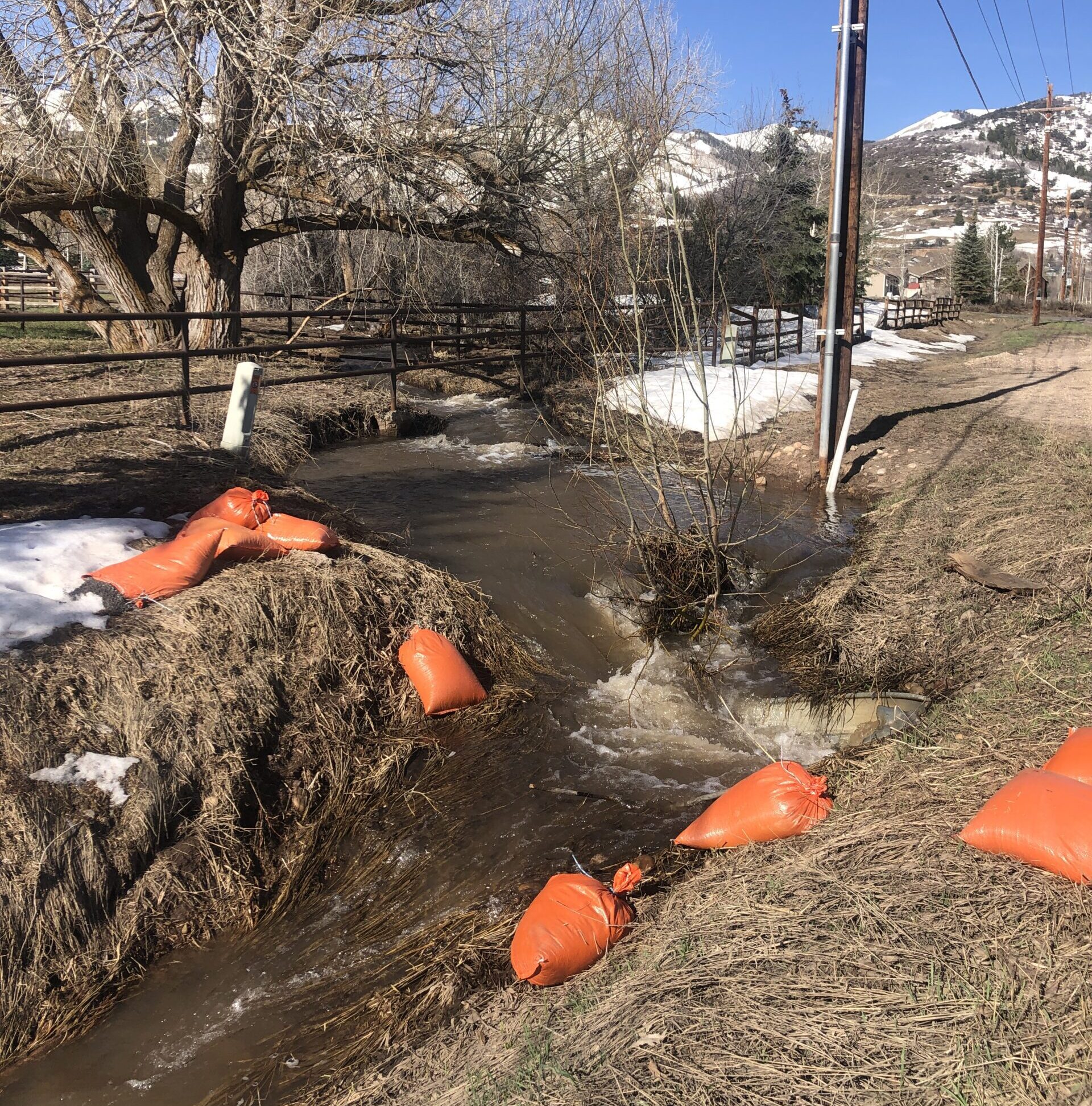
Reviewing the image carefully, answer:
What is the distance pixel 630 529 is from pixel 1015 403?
9.71m

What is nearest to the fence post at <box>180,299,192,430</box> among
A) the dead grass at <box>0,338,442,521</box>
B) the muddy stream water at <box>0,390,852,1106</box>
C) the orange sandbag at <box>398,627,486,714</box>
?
the dead grass at <box>0,338,442,521</box>

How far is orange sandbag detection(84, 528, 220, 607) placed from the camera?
525 centimetres

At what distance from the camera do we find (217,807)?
4.50 metres

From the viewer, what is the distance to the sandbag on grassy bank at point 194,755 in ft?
12.4

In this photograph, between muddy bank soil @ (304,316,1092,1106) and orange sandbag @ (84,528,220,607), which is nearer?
muddy bank soil @ (304,316,1092,1106)

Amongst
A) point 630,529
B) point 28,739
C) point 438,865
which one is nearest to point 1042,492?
point 630,529

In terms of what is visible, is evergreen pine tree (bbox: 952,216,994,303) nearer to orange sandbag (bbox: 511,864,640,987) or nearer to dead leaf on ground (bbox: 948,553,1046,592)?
dead leaf on ground (bbox: 948,553,1046,592)

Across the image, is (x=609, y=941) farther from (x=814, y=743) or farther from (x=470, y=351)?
(x=470, y=351)

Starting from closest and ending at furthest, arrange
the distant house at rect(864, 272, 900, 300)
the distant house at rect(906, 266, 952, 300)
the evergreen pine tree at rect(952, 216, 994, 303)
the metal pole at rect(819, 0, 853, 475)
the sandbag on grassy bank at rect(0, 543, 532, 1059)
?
1. the sandbag on grassy bank at rect(0, 543, 532, 1059)
2. the metal pole at rect(819, 0, 853, 475)
3. the distant house at rect(864, 272, 900, 300)
4. the evergreen pine tree at rect(952, 216, 994, 303)
5. the distant house at rect(906, 266, 952, 300)

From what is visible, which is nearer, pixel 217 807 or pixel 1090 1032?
pixel 1090 1032

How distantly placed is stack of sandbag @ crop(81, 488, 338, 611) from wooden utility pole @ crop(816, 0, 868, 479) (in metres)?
6.63

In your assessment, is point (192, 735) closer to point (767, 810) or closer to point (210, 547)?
point (210, 547)

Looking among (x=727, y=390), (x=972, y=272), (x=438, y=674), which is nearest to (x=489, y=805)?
(x=438, y=674)

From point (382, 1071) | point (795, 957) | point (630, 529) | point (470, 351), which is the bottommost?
point (382, 1071)
